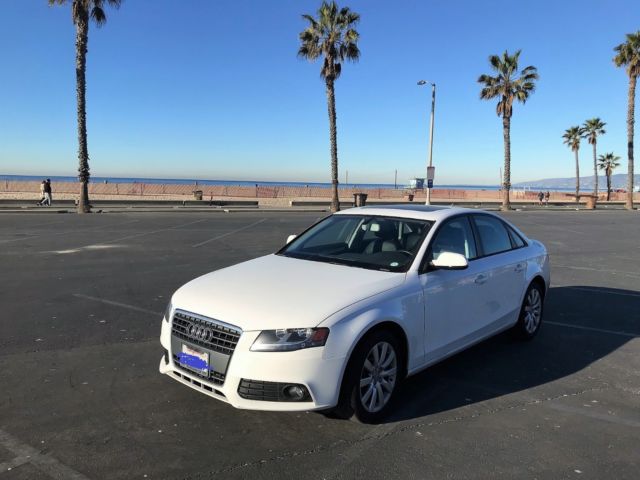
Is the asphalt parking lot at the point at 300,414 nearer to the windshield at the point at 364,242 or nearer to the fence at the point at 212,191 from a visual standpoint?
the windshield at the point at 364,242

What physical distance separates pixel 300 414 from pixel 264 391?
2.18ft

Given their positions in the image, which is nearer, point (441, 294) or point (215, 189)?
point (441, 294)

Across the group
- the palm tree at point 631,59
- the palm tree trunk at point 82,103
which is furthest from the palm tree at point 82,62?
the palm tree at point 631,59

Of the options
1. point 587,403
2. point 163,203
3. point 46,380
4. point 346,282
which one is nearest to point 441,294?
point 346,282

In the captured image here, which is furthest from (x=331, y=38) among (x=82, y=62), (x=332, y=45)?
(x=82, y=62)

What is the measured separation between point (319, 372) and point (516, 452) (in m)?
1.38

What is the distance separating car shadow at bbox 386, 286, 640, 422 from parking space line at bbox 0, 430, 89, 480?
211cm

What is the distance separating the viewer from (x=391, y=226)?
15.5 ft

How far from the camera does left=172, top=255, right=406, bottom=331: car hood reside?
325 cm

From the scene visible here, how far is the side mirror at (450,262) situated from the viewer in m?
3.97

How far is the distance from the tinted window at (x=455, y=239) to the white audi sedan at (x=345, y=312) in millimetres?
14

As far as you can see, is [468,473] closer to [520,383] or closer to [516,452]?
[516,452]

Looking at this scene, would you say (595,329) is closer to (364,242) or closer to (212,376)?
(364,242)

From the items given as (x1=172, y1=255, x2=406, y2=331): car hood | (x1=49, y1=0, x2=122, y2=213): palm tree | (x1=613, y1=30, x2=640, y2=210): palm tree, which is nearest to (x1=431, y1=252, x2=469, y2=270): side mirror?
(x1=172, y1=255, x2=406, y2=331): car hood
